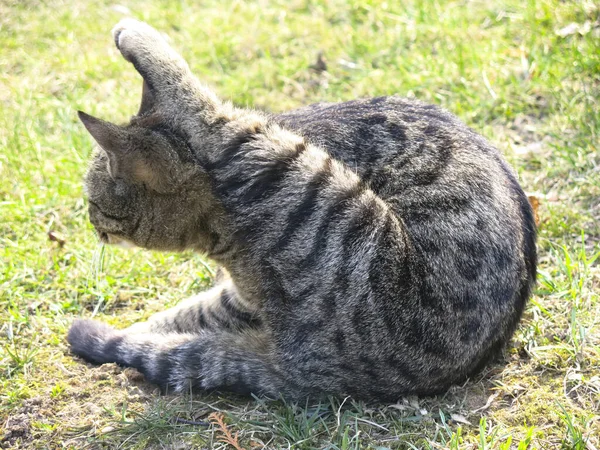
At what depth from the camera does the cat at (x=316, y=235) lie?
10.0 ft

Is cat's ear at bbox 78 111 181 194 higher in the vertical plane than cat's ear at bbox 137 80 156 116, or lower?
lower

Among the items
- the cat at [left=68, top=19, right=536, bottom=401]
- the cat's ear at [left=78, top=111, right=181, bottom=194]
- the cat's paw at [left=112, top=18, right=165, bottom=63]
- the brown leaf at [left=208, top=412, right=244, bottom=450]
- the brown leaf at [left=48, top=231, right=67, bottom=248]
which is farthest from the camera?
the brown leaf at [left=48, top=231, right=67, bottom=248]

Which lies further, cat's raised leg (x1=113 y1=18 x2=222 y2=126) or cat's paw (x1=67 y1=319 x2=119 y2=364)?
cat's paw (x1=67 y1=319 x2=119 y2=364)

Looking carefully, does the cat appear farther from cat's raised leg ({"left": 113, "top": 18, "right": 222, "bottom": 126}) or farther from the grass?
the grass

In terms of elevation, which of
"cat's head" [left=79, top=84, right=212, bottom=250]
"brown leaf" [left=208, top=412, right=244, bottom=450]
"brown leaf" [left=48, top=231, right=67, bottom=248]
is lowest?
A: "brown leaf" [left=208, top=412, right=244, bottom=450]

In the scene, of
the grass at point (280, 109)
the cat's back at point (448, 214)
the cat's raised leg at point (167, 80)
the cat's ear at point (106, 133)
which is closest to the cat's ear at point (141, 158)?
the cat's ear at point (106, 133)

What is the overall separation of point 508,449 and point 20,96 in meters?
4.52

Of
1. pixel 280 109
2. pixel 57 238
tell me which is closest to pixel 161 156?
pixel 57 238

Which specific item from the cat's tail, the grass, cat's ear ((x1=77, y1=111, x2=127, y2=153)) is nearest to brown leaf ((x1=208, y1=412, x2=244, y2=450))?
the grass

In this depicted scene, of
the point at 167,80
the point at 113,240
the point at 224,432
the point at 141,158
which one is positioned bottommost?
the point at 224,432

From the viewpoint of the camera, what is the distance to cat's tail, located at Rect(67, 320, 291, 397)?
3.23 meters

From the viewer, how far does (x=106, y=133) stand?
3.12 meters

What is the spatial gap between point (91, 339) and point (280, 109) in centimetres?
250

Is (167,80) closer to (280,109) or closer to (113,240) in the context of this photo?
(113,240)
